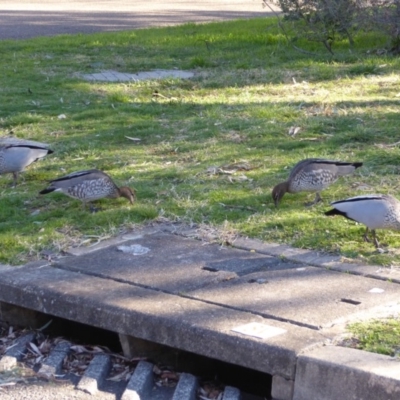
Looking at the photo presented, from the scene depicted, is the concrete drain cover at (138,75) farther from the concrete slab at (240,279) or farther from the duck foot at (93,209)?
the concrete slab at (240,279)

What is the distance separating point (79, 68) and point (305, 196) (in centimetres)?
662

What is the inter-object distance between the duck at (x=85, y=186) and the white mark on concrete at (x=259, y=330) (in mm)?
2439

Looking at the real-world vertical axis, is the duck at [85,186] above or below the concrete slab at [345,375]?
above

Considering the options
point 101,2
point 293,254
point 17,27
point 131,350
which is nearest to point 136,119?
point 293,254

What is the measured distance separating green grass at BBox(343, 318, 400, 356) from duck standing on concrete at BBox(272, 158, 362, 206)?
6.93 feet

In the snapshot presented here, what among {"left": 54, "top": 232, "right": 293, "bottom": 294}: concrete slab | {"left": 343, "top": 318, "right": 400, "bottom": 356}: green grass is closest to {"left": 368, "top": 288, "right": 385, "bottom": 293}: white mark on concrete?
{"left": 343, "top": 318, "right": 400, "bottom": 356}: green grass

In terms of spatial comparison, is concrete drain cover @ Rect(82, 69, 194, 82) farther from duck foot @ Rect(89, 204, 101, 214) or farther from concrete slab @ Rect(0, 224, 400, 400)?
concrete slab @ Rect(0, 224, 400, 400)

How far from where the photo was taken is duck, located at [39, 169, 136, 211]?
716 cm

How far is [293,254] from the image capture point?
6.25 meters

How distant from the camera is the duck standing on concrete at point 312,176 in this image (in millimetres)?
7117

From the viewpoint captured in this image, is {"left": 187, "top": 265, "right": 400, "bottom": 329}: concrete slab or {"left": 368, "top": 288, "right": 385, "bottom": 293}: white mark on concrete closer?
{"left": 187, "top": 265, "right": 400, "bottom": 329}: concrete slab

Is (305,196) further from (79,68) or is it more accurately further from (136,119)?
(79,68)

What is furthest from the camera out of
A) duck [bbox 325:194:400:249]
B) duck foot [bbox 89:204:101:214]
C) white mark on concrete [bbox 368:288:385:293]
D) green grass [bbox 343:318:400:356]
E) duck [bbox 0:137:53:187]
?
duck [bbox 0:137:53:187]

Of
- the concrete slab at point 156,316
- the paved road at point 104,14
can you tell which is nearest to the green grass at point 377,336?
the concrete slab at point 156,316
